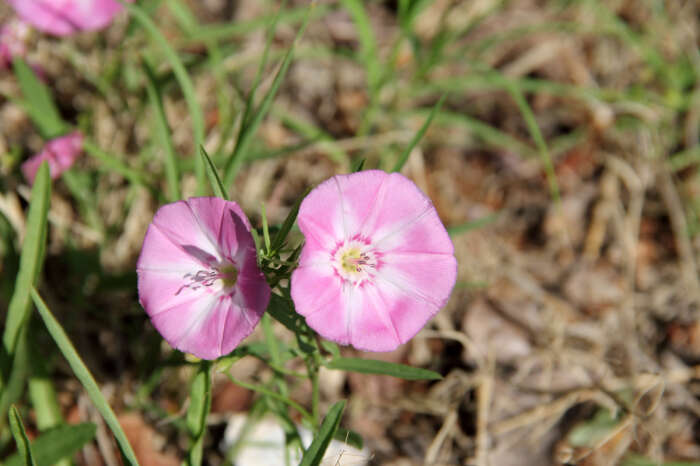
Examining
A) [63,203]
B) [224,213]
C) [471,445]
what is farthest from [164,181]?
[471,445]

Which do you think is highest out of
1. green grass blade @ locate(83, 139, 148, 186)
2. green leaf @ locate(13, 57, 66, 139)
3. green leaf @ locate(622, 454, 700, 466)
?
green leaf @ locate(13, 57, 66, 139)

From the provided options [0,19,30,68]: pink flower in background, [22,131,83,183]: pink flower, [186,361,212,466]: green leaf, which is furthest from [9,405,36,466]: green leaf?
[0,19,30,68]: pink flower in background

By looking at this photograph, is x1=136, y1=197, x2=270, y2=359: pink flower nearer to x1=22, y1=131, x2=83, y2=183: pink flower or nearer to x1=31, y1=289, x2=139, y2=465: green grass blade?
x1=31, y1=289, x2=139, y2=465: green grass blade

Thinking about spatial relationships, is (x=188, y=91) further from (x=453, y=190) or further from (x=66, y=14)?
(x=453, y=190)

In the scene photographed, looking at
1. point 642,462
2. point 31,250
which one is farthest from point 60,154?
point 642,462

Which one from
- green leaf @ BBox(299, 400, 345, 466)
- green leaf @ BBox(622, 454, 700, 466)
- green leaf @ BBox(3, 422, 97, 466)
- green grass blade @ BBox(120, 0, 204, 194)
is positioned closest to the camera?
green leaf @ BBox(299, 400, 345, 466)

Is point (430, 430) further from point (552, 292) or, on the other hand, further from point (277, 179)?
point (277, 179)
